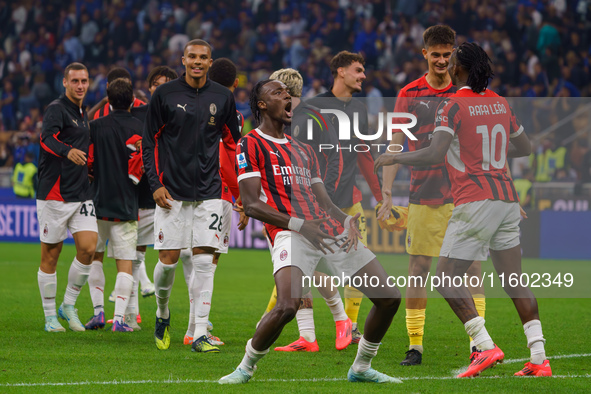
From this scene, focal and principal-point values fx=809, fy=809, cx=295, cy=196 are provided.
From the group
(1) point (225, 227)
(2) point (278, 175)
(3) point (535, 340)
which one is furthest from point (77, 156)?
(3) point (535, 340)

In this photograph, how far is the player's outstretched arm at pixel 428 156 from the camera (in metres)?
5.49

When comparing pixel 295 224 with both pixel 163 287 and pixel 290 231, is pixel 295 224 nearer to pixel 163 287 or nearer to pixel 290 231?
pixel 290 231

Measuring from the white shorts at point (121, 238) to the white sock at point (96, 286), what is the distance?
24cm

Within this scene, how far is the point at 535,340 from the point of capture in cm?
537

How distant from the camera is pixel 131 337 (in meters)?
7.37

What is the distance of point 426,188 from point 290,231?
179 cm

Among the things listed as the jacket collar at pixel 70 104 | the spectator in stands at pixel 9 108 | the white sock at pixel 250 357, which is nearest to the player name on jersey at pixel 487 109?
the white sock at pixel 250 357

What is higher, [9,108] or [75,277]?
[9,108]

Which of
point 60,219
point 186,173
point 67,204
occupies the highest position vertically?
point 186,173

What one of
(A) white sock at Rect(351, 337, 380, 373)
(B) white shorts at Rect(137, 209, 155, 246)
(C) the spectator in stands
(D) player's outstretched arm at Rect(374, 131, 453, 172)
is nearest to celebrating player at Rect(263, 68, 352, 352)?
(D) player's outstretched arm at Rect(374, 131, 453, 172)

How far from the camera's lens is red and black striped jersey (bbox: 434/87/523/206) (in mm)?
5543

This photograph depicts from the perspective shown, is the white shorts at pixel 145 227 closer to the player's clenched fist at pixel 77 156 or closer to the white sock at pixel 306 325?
the player's clenched fist at pixel 77 156

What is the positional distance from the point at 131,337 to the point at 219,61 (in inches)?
105

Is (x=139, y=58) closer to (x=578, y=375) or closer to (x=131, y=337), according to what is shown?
(x=131, y=337)
